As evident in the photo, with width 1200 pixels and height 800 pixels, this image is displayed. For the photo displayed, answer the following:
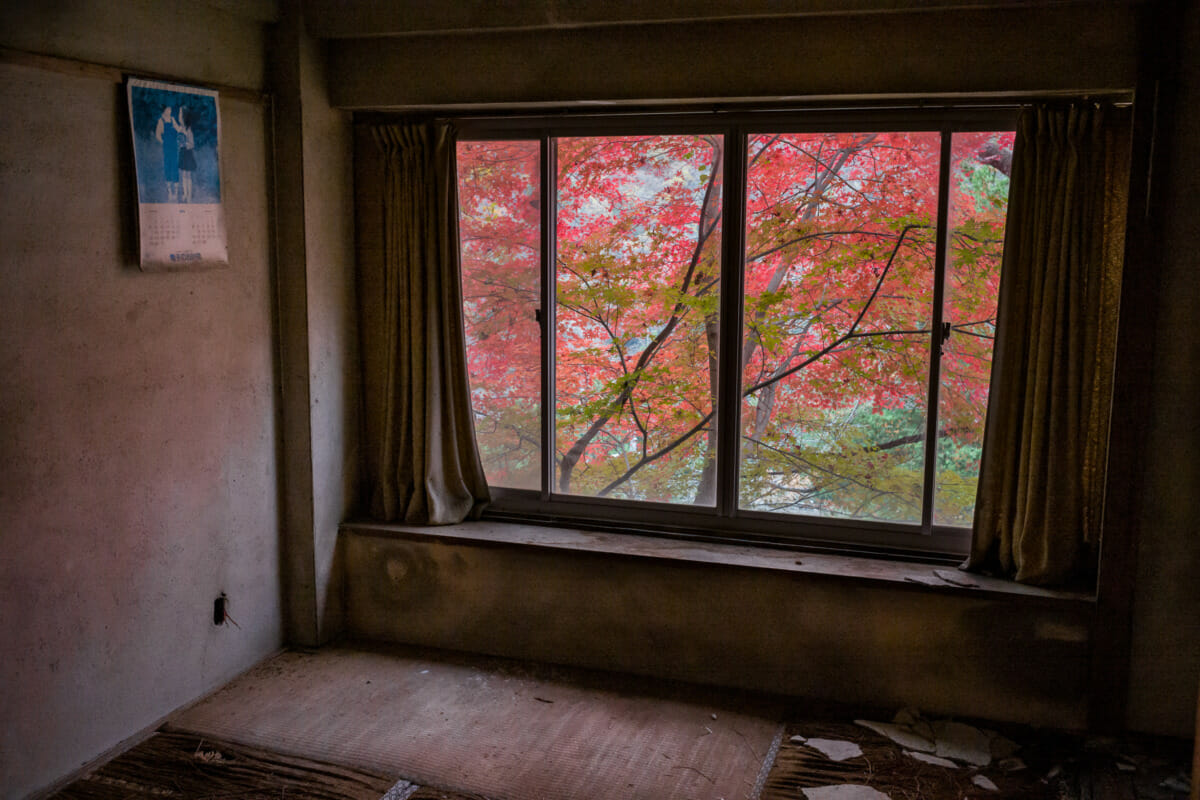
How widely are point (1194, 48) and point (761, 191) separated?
1.53m

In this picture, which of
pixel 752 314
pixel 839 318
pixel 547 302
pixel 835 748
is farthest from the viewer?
pixel 547 302

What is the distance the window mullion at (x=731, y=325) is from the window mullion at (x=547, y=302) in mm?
756

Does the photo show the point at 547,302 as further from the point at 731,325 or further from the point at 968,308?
the point at 968,308

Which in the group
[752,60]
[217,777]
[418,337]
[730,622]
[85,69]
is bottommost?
[217,777]

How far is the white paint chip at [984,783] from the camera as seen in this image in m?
3.17

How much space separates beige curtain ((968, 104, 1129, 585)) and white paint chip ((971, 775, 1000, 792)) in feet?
2.48

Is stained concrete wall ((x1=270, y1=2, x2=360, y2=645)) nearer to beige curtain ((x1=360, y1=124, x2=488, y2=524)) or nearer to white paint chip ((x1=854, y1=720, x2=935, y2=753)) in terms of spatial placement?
beige curtain ((x1=360, y1=124, x2=488, y2=524))

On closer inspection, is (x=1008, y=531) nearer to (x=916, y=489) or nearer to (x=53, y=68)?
(x=916, y=489)

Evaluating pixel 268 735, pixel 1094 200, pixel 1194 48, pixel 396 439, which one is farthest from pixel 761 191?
pixel 268 735

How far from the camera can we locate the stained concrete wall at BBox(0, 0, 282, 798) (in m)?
2.97

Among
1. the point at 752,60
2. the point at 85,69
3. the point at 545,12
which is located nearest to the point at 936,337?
the point at 752,60

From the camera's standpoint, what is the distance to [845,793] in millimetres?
3137

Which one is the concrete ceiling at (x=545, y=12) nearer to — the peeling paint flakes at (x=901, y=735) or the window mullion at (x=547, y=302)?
the window mullion at (x=547, y=302)

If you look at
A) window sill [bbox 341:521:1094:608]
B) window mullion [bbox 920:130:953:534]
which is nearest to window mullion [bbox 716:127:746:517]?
window sill [bbox 341:521:1094:608]
